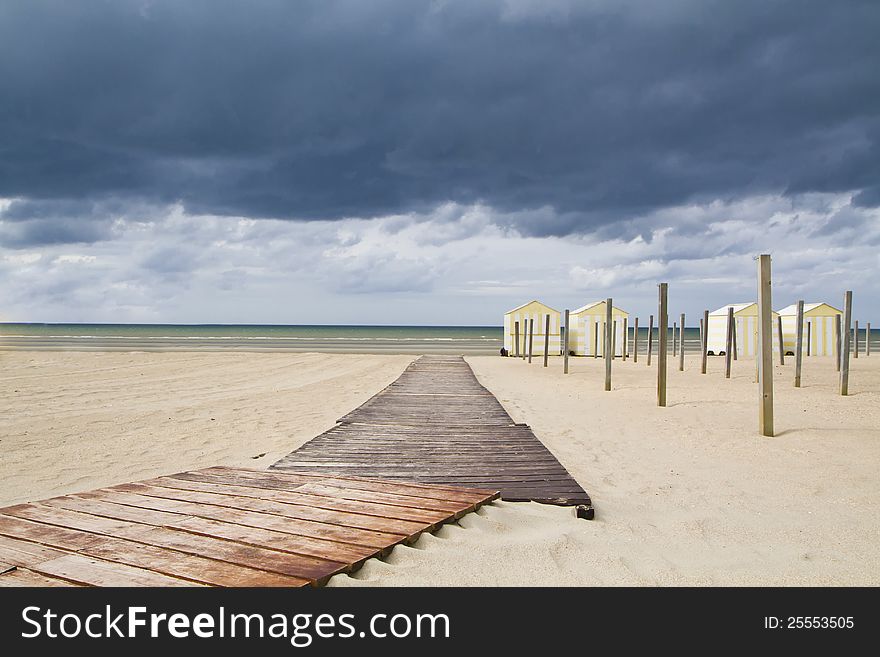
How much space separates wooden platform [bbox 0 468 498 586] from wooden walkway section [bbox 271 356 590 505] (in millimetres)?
349

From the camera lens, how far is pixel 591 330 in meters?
28.0

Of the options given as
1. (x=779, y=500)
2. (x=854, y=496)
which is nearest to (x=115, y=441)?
(x=779, y=500)

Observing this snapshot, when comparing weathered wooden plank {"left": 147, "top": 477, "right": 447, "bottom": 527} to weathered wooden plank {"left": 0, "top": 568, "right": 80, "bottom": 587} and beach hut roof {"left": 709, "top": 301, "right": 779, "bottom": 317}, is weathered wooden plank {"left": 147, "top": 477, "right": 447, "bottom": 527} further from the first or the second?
beach hut roof {"left": 709, "top": 301, "right": 779, "bottom": 317}

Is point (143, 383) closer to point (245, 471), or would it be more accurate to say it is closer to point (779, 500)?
point (245, 471)

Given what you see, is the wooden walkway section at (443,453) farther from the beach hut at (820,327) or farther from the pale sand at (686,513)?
the beach hut at (820,327)

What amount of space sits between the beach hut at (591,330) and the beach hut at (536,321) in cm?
81

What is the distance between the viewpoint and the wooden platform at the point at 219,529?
2.44m

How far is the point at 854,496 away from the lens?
182 inches

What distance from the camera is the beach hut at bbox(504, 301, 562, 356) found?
90.8 ft

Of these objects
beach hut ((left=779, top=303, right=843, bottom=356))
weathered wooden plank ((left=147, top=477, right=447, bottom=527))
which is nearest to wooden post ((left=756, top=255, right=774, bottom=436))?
weathered wooden plank ((left=147, top=477, right=447, bottom=527))

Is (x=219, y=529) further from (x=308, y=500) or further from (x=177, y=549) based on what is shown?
(x=308, y=500)

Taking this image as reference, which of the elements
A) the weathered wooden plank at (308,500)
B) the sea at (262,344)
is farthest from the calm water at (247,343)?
the weathered wooden plank at (308,500)

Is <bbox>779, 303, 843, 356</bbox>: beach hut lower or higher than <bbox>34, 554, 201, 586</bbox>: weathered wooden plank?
higher
